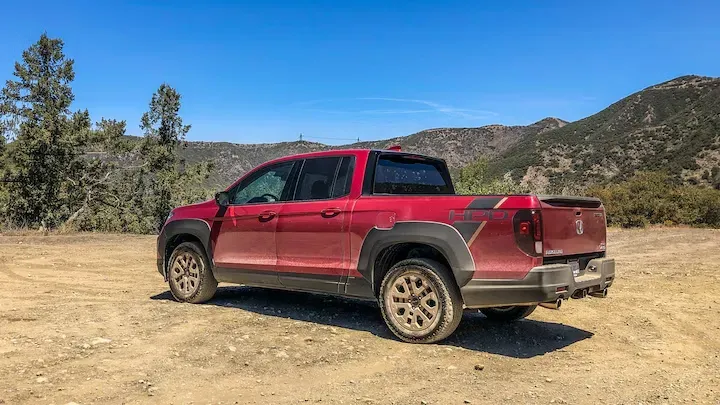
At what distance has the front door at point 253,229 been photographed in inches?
236

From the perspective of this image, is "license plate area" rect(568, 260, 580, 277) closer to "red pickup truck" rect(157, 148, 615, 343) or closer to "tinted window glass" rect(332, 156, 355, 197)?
"red pickup truck" rect(157, 148, 615, 343)

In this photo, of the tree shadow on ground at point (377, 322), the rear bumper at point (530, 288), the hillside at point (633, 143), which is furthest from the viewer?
the hillside at point (633, 143)

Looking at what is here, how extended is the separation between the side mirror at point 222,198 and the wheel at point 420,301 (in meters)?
2.43

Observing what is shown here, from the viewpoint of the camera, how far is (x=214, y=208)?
262 inches

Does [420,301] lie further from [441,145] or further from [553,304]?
[441,145]

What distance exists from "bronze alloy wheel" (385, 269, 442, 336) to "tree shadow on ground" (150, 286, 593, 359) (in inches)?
13.0

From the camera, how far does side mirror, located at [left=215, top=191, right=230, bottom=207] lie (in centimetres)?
646

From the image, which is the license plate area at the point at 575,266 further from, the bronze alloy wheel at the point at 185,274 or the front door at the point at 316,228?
the bronze alloy wheel at the point at 185,274

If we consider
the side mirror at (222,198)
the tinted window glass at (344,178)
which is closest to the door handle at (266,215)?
the side mirror at (222,198)

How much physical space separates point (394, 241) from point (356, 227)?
0.47 meters

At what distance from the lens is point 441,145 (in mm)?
76000

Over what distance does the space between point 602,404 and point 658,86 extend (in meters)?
73.3

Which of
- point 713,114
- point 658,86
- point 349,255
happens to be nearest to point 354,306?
point 349,255

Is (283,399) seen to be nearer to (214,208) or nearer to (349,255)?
(349,255)
